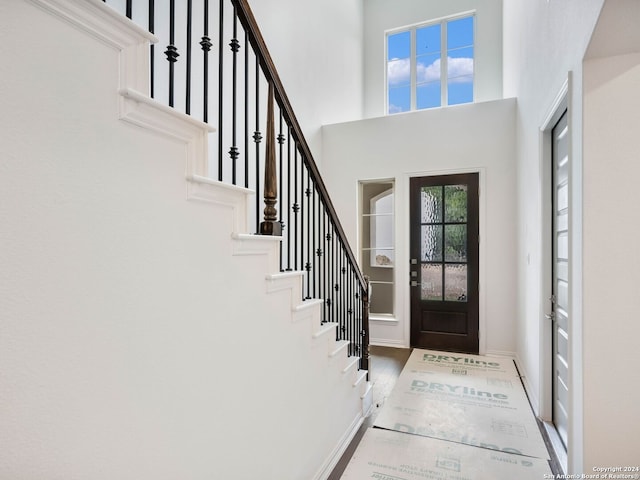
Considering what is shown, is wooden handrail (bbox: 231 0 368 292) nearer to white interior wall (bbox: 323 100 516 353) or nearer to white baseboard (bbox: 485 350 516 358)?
white interior wall (bbox: 323 100 516 353)

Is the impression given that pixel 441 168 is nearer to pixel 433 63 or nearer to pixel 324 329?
pixel 433 63

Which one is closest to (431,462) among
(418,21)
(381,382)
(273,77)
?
(381,382)

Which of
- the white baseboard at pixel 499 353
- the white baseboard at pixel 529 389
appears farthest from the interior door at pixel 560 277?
the white baseboard at pixel 499 353

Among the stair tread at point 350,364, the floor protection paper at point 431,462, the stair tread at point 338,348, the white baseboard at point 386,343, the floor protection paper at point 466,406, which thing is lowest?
the floor protection paper at point 431,462

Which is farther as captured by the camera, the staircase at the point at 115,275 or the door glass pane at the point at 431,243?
the door glass pane at the point at 431,243

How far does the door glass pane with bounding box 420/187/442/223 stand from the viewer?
428 cm

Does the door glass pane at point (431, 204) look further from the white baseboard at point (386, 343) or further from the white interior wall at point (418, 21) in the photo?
the white interior wall at point (418, 21)

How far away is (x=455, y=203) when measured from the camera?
422 cm

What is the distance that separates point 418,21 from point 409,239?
3626 mm

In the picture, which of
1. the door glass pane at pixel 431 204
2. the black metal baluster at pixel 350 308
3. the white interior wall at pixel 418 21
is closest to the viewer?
the black metal baluster at pixel 350 308

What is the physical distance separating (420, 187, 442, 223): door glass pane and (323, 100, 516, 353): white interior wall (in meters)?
0.20

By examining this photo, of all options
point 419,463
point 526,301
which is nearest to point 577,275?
point 419,463

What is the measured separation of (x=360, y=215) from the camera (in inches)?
185

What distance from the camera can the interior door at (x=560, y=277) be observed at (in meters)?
2.15
